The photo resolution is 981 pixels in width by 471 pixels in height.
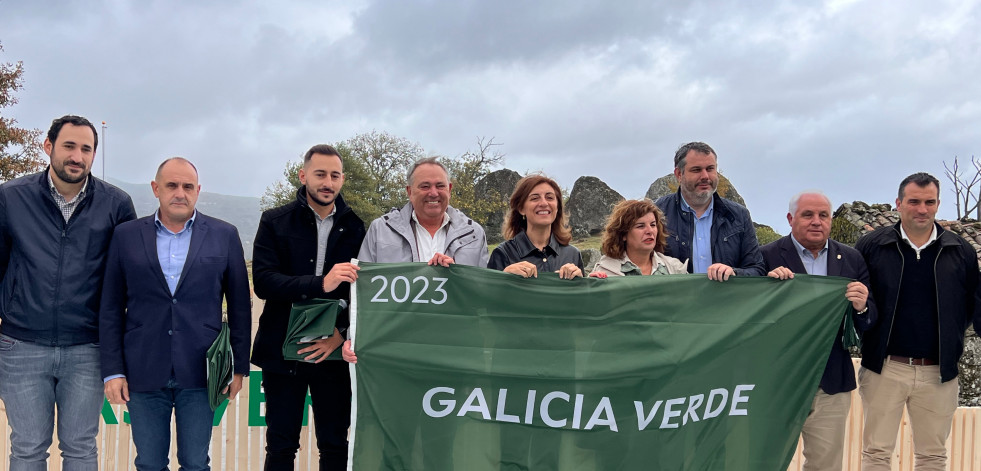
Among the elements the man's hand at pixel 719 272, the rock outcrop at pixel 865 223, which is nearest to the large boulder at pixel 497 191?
the rock outcrop at pixel 865 223

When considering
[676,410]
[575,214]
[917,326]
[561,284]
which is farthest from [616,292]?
[575,214]

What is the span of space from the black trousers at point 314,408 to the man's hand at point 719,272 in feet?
7.23

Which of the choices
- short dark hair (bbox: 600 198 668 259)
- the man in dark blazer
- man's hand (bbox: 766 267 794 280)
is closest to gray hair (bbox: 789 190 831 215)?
the man in dark blazer

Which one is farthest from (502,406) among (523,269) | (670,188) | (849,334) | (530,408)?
(670,188)

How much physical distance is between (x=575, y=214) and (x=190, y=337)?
107 ft

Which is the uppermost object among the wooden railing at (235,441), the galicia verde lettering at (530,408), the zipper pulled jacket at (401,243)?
the zipper pulled jacket at (401,243)

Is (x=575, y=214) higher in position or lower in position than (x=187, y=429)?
higher

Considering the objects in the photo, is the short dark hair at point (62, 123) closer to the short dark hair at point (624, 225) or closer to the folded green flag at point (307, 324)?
the folded green flag at point (307, 324)

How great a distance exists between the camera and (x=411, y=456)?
404cm

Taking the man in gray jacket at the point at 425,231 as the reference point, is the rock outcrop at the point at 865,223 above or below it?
above

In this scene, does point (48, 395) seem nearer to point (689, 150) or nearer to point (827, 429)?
point (689, 150)

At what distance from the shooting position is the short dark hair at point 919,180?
15.5ft

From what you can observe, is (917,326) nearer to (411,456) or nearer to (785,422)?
(785,422)

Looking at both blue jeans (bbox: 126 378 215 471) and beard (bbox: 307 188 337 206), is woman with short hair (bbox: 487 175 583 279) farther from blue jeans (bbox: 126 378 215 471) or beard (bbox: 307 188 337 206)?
blue jeans (bbox: 126 378 215 471)
